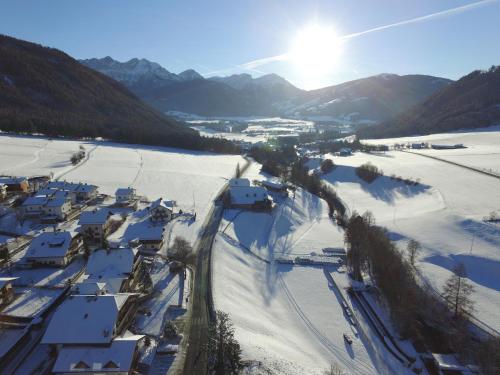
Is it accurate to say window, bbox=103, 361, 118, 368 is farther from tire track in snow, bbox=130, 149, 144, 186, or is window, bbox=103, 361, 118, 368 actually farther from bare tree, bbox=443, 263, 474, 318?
tire track in snow, bbox=130, 149, 144, 186

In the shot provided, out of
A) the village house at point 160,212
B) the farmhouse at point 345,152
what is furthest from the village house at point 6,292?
the farmhouse at point 345,152

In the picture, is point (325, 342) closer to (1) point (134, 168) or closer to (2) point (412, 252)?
(2) point (412, 252)

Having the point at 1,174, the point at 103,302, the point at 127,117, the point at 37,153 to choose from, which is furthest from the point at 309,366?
the point at 127,117

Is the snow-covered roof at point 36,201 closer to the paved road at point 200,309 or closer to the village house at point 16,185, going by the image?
the village house at point 16,185

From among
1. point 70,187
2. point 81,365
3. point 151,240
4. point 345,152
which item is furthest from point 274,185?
point 345,152

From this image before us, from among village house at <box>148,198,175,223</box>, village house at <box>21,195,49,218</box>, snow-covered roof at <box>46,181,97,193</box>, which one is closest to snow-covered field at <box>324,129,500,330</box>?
village house at <box>148,198,175,223</box>
